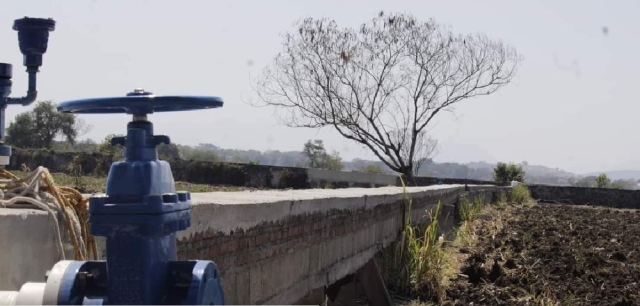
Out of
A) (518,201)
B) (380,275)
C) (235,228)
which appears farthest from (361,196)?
(518,201)

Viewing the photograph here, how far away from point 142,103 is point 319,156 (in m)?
53.1

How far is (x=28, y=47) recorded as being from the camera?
3.41 m

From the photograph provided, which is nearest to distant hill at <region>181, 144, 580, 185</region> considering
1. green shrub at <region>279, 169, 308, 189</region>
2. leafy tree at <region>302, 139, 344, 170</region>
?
leafy tree at <region>302, 139, 344, 170</region>

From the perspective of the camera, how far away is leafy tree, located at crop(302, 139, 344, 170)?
49719 millimetres

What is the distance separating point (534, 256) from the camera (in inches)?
412

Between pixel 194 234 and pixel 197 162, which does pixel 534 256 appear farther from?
pixel 197 162

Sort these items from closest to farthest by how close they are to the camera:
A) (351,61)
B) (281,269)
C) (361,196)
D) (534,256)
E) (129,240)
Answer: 1. (129,240)
2. (281,269)
3. (361,196)
4. (534,256)
5. (351,61)

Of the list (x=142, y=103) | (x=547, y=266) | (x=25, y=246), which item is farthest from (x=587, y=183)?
(x=142, y=103)

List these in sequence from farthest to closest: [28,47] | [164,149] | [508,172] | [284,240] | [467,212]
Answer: [508,172] → [467,212] → [164,149] → [284,240] → [28,47]

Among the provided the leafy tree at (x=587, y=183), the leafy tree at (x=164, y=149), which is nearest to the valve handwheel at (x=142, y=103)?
the leafy tree at (x=164, y=149)

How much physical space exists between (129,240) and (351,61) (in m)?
25.2

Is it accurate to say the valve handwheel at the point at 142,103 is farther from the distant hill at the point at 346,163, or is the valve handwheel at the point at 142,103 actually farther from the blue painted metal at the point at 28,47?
the distant hill at the point at 346,163

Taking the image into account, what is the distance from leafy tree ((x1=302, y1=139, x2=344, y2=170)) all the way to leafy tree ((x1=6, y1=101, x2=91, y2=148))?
15498 mm

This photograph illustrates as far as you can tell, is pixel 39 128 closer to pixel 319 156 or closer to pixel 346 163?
pixel 319 156
